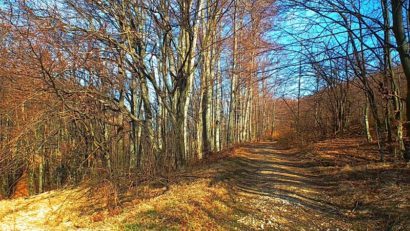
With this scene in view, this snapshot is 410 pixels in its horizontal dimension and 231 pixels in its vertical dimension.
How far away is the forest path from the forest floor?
2 centimetres

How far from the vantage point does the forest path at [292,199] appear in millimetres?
5828

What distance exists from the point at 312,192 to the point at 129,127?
6834 millimetres

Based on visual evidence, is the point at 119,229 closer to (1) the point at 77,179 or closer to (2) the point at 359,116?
(1) the point at 77,179

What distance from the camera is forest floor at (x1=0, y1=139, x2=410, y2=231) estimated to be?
5777 millimetres

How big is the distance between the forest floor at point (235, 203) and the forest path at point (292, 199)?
0.02m

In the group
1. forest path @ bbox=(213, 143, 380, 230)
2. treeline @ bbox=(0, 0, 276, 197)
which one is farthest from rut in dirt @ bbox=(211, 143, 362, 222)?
treeline @ bbox=(0, 0, 276, 197)

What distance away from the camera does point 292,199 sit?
733 cm

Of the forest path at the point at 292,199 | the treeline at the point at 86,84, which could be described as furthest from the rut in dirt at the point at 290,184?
the treeline at the point at 86,84

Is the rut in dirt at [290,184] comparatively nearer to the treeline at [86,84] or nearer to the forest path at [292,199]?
the forest path at [292,199]

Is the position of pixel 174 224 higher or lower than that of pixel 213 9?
lower

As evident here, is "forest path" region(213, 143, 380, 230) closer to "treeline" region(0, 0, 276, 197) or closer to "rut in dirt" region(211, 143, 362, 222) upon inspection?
"rut in dirt" region(211, 143, 362, 222)

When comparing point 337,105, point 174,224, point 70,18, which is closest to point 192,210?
point 174,224

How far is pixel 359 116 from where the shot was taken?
971 inches

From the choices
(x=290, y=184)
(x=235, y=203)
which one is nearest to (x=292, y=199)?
(x=235, y=203)
